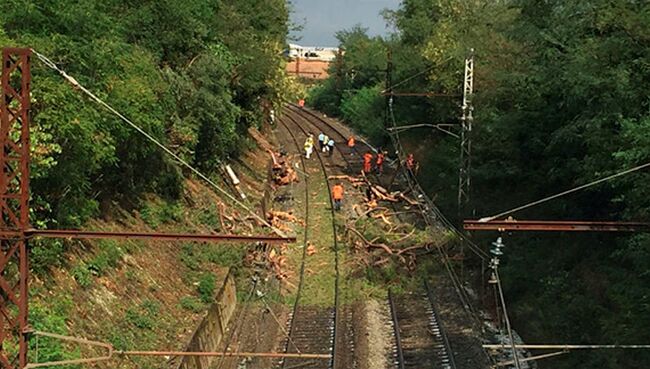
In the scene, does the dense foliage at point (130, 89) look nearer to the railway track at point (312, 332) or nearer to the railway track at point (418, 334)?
the railway track at point (312, 332)

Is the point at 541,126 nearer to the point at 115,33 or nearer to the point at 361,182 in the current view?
the point at 115,33

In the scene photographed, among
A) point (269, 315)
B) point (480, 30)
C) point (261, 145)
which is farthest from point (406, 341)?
point (261, 145)

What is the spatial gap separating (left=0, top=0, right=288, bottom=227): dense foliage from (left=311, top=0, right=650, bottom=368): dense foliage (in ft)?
34.9

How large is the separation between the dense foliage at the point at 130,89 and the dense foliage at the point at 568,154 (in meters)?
10.6

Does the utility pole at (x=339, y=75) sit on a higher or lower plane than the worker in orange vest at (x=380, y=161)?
higher

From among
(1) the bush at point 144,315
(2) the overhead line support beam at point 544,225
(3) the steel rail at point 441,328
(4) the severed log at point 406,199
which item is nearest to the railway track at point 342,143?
(4) the severed log at point 406,199

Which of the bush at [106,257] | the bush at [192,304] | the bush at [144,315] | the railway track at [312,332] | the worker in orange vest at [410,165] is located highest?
the worker in orange vest at [410,165]

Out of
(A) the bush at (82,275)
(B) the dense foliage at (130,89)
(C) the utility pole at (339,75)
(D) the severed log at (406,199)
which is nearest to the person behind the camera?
(B) the dense foliage at (130,89)

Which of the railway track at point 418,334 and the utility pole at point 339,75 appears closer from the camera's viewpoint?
the railway track at point 418,334

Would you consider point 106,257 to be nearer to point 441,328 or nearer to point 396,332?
point 396,332

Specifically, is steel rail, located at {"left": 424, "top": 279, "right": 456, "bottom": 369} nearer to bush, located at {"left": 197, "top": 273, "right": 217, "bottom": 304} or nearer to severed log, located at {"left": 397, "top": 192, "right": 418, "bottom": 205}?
bush, located at {"left": 197, "top": 273, "right": 217, "bottom": 304}

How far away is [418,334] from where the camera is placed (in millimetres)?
22234

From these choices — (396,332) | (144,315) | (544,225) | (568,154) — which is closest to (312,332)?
(396,332)

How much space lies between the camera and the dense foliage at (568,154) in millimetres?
17547
